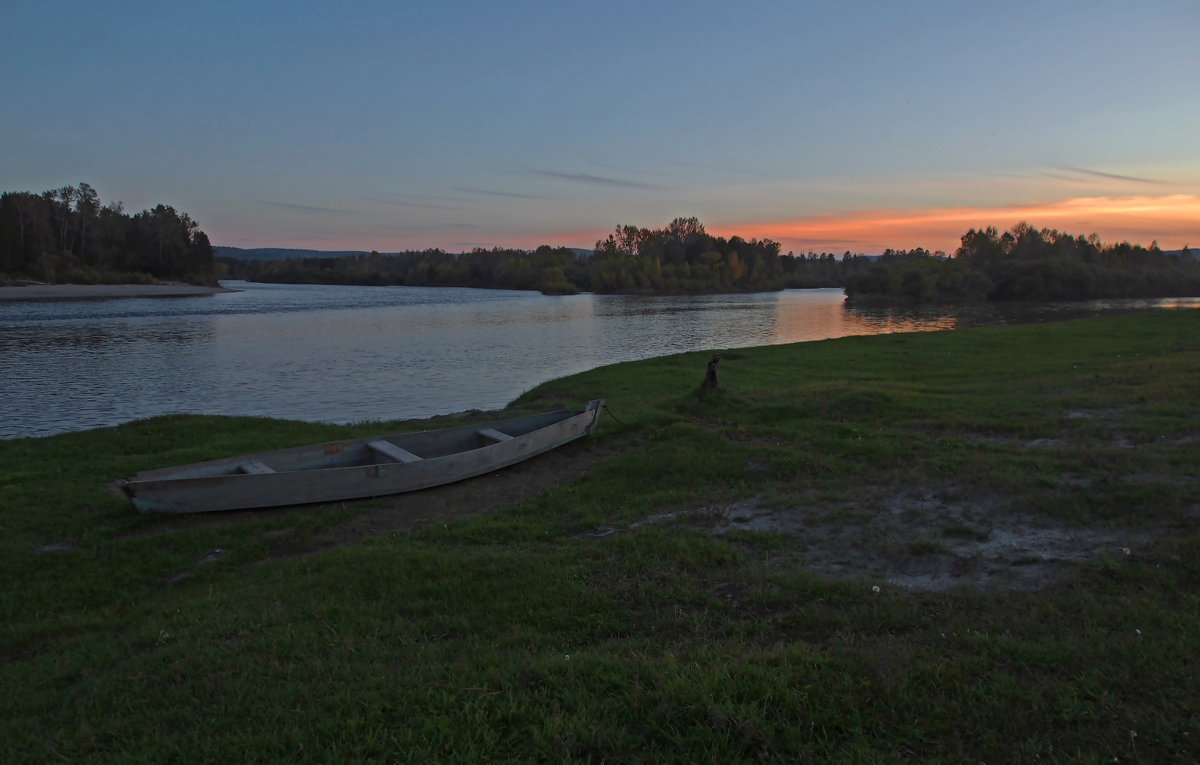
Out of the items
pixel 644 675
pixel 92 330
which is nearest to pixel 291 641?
pixel 644 675

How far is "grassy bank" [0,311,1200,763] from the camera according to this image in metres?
4.09

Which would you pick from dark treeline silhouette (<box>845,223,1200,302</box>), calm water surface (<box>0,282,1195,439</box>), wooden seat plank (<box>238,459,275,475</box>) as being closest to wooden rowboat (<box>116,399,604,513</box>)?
wooden seat plank (<box>238,459,275,475</box>)

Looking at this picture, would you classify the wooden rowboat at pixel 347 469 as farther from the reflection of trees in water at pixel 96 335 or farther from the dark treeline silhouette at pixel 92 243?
the dark treeline silhouette at pixel 92 243

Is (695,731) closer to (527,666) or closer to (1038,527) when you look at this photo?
(527,666)

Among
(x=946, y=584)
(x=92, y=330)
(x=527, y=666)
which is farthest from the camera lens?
(x=92, y=330)

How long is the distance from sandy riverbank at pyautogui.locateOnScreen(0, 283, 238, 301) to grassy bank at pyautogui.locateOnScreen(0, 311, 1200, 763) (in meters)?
89.7

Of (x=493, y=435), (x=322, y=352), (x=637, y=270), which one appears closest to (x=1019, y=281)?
(x=637, y=270)

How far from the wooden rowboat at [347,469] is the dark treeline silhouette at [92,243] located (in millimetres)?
104165

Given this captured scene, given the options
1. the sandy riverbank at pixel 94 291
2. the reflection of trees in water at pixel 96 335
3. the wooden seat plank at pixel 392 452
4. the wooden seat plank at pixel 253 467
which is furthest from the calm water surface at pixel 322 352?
the sandy riverbank at pixel 94 291

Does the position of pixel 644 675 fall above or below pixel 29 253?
below

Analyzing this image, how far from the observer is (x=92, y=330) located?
46125mm

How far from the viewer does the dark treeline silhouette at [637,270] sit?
5463 inches

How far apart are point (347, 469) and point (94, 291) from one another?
10757 centimetres

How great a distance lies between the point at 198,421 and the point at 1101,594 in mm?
17968
